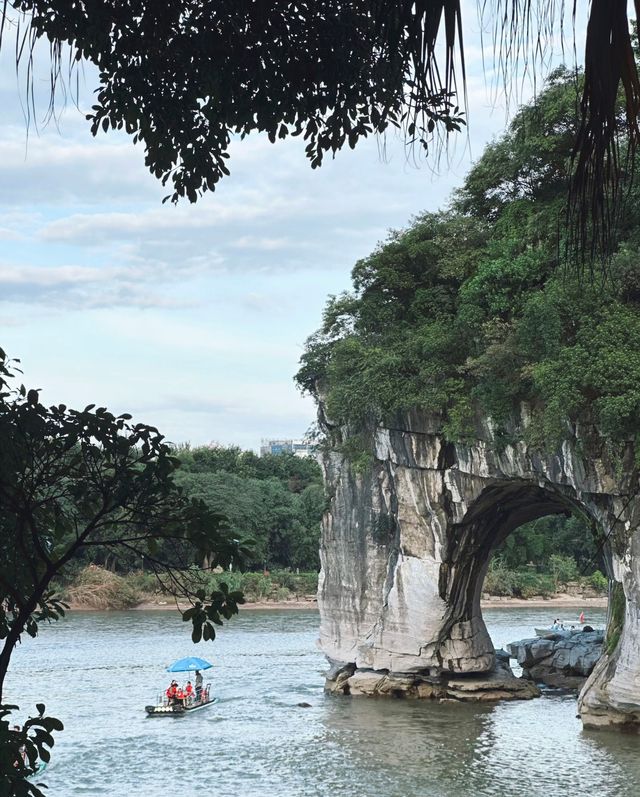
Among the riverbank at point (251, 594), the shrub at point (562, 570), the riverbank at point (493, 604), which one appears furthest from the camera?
the shrub at point (562, 570)

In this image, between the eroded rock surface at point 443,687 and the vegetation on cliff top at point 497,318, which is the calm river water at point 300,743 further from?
the vegetation on cliff top at point 497,318

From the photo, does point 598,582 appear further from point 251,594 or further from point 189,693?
point 189,693

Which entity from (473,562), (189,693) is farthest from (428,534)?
(189,693)

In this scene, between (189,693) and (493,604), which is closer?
(189,693)

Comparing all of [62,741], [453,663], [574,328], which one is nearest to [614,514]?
[574,328]

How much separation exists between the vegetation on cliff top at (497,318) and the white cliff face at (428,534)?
0.83m

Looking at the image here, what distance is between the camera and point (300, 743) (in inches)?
718

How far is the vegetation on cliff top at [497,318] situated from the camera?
16.8m

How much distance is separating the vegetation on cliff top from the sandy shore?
23740 mm

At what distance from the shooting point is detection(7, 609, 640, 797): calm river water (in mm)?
15359

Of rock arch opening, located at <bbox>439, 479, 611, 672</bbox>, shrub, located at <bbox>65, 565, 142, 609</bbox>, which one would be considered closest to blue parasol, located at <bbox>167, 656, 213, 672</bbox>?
rock arch opening, located at <bbox>439, 479, 611, 672</bbox>

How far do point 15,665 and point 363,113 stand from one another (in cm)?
2683

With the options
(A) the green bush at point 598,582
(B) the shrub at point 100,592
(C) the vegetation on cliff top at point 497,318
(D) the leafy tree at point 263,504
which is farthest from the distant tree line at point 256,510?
(C) the vegetation on cliff top at point 497,318

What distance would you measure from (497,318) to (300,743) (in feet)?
25.2
